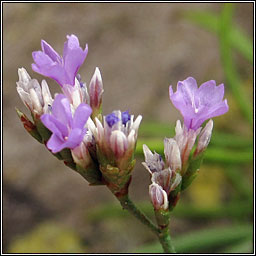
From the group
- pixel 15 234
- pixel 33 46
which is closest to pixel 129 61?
pixel 33 46

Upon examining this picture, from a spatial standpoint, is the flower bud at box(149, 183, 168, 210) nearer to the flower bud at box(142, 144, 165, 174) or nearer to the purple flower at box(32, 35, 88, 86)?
the flower bud at box(142, 144, 165, 174)

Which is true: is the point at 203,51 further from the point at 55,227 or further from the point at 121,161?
the point at 121,161

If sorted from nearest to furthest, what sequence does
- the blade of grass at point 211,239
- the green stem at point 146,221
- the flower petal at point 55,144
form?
the flower petal at point 55,144
the green stem at point 146,221
the blade of grass at point 211,239

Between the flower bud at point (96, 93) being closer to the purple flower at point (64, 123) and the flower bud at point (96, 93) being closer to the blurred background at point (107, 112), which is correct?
the purple flower at point (64, 123)

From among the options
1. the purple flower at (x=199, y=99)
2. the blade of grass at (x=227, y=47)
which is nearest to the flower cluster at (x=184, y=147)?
the purple flower at (x=199, y=99)

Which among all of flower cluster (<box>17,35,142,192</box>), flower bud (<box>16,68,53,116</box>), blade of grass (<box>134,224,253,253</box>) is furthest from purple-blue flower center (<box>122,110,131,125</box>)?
blade of grass (<box>134,224,253,253</box>)

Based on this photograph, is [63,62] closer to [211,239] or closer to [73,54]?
[73,54]
